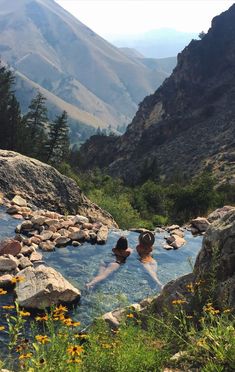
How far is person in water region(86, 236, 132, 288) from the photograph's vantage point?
15.4 metres

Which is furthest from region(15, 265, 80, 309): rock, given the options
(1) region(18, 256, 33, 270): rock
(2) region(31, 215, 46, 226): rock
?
(2) region(31, 215, 46, 226): rock

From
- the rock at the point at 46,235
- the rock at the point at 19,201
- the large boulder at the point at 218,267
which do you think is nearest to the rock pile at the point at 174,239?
the rock at the point at 46,235

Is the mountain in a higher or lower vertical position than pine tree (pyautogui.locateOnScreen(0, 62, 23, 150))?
higher

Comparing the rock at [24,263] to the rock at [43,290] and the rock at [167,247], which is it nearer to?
the rock at [43,290]

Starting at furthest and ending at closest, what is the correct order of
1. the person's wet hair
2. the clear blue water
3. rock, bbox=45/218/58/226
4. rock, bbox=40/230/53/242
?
rock, bbox=45/218/58/226
the person's wet hair
rock, bbox=40/230/53/242
the clear blue water

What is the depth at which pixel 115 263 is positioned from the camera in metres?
17.2

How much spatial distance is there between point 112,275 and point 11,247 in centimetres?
376

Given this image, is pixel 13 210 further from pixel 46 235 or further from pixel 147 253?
pixel 147 253

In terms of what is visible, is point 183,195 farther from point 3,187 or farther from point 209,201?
point 3,187

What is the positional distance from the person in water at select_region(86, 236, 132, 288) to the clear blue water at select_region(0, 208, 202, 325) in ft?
0.55

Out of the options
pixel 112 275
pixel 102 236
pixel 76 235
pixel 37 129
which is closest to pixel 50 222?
pixel 76 235

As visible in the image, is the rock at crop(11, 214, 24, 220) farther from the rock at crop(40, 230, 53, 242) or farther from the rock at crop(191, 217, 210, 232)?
the rock at crop(191, 217, 210, 232)

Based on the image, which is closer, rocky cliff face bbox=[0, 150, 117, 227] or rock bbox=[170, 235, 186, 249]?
rock bbox=[170, 235, 186, 249]

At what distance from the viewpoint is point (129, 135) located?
119m
